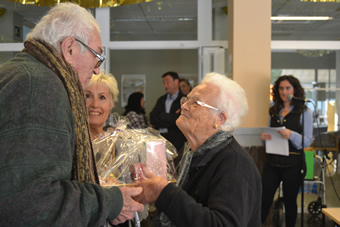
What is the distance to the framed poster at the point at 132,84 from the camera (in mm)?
9969

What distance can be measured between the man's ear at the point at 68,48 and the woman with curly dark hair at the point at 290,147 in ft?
10.2

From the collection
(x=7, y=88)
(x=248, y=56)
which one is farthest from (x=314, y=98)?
(x=7, y=88)

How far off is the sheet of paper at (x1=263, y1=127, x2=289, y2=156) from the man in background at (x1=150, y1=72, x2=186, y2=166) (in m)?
1.23

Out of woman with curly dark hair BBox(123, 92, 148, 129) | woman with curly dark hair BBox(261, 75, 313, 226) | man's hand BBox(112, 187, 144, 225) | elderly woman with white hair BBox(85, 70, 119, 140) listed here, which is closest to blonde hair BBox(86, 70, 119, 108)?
elderly woman with white hair BBox(85, 70, 119, 140)

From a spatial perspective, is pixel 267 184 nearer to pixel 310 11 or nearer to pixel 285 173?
pixel 285 173

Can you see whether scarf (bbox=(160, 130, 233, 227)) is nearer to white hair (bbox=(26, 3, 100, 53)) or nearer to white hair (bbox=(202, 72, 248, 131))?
white hair (bbox=(202, 72, 248, 131))

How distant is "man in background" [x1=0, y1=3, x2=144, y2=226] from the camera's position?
1027mm

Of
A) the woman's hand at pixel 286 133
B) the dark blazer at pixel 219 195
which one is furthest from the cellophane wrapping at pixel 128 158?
the woman's hand at pixel 286 133

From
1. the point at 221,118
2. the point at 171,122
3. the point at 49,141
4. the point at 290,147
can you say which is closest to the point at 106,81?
the point at 221,118

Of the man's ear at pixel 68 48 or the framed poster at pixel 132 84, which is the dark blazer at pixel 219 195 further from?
the framed poster at pixel 132 84

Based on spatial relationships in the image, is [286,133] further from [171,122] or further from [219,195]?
[219,195]

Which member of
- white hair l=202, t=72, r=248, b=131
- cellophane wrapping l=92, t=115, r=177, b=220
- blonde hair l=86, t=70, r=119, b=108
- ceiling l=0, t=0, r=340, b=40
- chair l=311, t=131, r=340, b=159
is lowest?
chair l=311, t=131, r=340, b=159

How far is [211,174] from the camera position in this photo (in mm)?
1640

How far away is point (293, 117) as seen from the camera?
4219 mm
